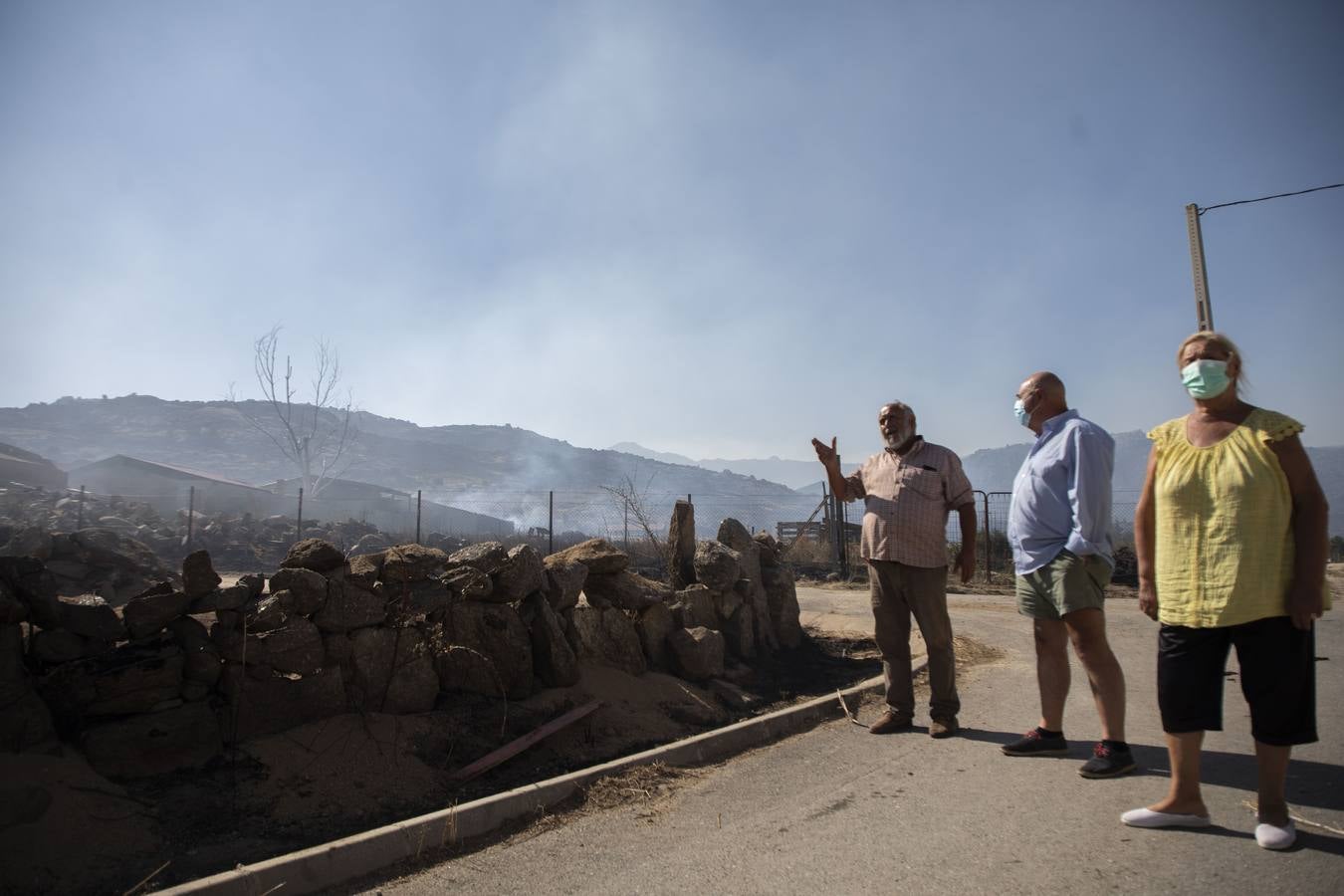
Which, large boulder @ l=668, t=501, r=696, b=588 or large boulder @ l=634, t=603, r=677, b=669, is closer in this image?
large boulder @ l=634, t=603, r=677, b=669

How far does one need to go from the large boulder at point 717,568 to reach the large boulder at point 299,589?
3.57m

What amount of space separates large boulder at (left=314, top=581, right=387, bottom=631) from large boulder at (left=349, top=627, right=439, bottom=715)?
0.07 m

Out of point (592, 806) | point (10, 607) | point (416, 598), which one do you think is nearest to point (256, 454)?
point (416, 598)

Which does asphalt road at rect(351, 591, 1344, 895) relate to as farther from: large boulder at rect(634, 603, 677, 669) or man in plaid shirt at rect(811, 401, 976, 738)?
large boulder at rect(634, 603, 677, 669)

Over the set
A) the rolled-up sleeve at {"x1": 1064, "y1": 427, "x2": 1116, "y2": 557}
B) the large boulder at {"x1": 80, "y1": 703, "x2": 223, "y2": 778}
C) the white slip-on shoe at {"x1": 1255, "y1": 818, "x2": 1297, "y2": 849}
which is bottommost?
the white slip-on shoe at {"x1": 1255, "y1": 818, "x2": 1297, "y2": 849}

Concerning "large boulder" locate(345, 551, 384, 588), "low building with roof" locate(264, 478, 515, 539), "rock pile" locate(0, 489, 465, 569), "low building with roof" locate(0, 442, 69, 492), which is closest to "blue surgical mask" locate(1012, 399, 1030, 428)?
"large boulder" locate(345, 551, 384, 588)

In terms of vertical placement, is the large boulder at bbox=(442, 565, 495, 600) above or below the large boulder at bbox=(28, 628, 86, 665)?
above

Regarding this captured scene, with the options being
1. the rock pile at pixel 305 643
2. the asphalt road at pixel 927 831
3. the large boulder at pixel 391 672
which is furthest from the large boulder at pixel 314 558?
the asphalt road at pixel 927 831

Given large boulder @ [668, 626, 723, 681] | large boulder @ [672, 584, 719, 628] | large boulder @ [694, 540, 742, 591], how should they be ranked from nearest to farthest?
large boulder @ [668, 626, 723, 681]
large boulder @ [672, 584, 719, 628]
large boulder @ [694, 540, 742, 591]

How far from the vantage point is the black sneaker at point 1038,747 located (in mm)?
4109

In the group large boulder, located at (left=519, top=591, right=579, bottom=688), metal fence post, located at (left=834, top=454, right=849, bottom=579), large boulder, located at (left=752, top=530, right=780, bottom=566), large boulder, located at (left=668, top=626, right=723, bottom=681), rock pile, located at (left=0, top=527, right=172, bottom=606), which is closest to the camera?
large boulder, located at (left=519, top=591, right=579, bottom=688)

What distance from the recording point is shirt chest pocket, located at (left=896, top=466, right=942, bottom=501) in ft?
15.4

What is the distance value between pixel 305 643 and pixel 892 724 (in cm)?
347

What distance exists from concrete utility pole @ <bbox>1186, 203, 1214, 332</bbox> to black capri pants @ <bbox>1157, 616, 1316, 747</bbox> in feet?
27.3
